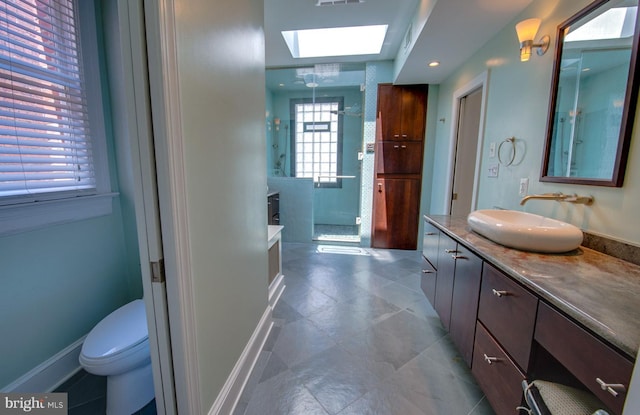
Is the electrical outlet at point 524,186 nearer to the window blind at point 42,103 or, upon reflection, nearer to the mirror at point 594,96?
the mirror at point 594,96

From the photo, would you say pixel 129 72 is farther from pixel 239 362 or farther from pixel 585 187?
pixel 585 187

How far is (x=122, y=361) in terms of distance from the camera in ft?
3.84

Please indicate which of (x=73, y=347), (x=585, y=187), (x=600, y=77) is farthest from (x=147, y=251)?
(x=600, y=77)

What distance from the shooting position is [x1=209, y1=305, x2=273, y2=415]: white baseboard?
1.21 m

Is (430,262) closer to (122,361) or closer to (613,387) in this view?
(613,387)

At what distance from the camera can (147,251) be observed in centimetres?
89

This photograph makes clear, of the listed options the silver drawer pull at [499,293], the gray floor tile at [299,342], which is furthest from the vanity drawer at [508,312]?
the gray floor tile at [299,342]

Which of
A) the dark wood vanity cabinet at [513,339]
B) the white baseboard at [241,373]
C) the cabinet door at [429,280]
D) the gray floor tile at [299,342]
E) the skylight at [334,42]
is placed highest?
the skylight at [334,42]

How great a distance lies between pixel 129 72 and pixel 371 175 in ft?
10.9

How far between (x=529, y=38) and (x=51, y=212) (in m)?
2.99

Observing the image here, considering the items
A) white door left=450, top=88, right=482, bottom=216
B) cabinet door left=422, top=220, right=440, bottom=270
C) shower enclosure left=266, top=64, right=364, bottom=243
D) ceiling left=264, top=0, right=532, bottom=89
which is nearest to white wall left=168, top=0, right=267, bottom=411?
ceiling left=264, top=0, right=532, bottom=89

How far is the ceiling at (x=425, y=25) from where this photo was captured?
70.9 inches

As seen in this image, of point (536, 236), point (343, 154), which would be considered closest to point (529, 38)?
point (536, 236)

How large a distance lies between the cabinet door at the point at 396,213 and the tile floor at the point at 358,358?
1.08m
